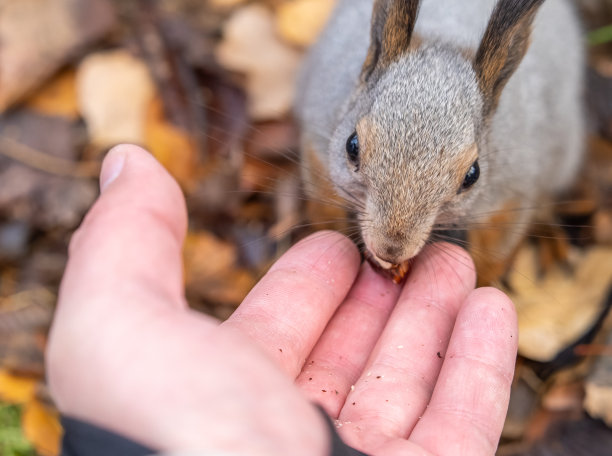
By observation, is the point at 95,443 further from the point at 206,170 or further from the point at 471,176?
the point at 206,170

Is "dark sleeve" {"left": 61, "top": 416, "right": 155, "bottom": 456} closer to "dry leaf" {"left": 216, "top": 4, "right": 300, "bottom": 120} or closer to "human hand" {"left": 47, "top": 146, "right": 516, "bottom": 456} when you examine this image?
"human hand" {"left": 47, "top": 146, "right": 516, "bottom": 456}

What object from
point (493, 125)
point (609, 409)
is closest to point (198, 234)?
point (493, 125)

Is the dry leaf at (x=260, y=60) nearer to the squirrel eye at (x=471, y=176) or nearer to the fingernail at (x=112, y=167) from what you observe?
the squirrel eye at (x=471, y=176)

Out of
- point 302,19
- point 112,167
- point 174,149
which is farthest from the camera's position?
point 302,19

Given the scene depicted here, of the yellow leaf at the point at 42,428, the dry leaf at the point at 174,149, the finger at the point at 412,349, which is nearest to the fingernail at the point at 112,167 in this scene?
the finger at the point at 412,349

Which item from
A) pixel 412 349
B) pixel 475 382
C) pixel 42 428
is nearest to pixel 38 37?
pixel 42 428
